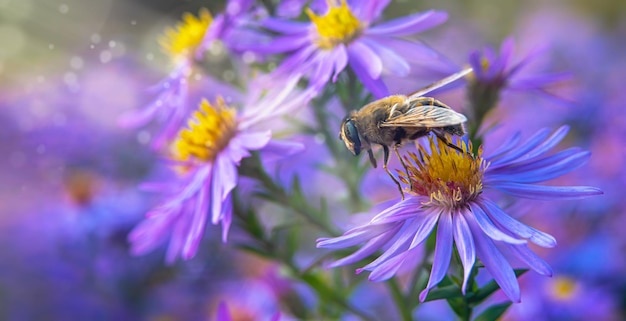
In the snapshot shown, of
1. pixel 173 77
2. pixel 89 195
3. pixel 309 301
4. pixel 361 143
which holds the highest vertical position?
pixel 173 77

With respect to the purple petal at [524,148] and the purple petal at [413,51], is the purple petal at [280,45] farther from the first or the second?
the purple petal at [524,148]

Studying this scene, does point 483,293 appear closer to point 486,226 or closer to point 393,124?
point 486,226

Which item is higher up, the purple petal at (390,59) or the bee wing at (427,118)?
the purple petal at (390,59)

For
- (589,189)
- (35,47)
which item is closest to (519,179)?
(589,189)

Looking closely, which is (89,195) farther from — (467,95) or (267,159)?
(467,95)

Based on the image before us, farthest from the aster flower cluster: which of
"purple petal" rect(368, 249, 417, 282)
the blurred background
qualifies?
the blurred background

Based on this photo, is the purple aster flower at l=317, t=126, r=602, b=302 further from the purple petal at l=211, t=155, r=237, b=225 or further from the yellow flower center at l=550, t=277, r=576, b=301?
the yellow flower center at l=550, t=277, r=576, b=301

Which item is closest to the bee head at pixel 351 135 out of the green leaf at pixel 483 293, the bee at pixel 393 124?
the bee at pixel 393 124
